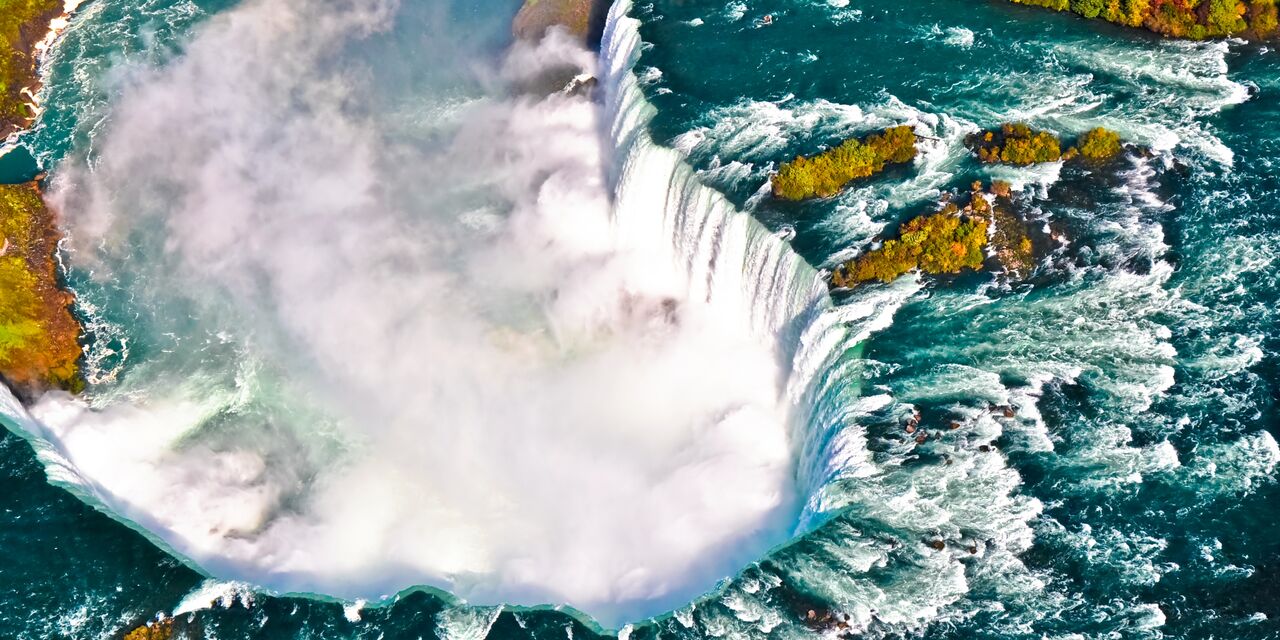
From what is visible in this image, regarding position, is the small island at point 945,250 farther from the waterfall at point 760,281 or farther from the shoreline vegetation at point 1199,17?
the shoreline vegetation at point 1199,17

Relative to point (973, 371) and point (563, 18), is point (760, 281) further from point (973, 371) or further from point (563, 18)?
point (563, 18)

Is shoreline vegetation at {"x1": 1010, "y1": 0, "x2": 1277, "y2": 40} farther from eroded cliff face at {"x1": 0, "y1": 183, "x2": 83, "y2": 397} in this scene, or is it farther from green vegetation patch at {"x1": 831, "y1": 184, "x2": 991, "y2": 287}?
eroded cliff face at {"x1": 0, "y1": 183, "x2": 83, "y2": 397}

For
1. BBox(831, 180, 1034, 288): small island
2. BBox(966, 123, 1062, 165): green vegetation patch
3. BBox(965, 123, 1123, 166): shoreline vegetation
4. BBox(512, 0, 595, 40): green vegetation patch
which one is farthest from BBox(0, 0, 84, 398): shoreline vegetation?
BBox(965, 123, 1123, 166): shoreline vegetation

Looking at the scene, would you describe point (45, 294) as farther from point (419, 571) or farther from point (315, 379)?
point (419, 571)

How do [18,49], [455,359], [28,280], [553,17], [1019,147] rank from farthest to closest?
[18,49]
[553,17]
[28,280]
[455,359]
[1019,147]

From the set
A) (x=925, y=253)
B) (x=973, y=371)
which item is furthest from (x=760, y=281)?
(x=973, y=371)

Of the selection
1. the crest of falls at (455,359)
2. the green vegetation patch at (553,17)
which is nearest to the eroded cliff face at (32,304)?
the crest of falls at (455,359)
